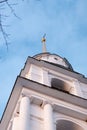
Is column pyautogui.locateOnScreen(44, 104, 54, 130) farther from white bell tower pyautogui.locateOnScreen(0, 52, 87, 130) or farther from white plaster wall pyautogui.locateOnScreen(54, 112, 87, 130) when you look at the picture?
white plaster wall pyautogui.locateOnScreen(54, 112, 87, 130)

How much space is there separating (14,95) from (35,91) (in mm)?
1110

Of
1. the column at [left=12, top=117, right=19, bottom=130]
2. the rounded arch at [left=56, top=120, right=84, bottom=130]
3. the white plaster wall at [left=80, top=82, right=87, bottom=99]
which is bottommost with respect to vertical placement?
the column at [left=12, top=117, right=19, bottom=130]

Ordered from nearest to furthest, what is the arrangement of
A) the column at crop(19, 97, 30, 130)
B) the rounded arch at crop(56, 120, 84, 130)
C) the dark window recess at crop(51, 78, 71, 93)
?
1. the column at crop(19, 97, 30, 130)
2. the rounded arch at crop(56, 120, 84, 130)
3. the dark window recess at crop(51, 78, 71, 93)

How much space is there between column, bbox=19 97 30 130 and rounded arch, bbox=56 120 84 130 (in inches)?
70.0

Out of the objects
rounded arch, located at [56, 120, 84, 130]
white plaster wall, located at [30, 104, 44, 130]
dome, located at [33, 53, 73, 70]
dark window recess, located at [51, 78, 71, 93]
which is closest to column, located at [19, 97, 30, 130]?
white plaster wall, located at [30, 104, 44, 130]

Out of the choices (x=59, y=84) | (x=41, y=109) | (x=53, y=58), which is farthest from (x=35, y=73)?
(x=53, y=58)

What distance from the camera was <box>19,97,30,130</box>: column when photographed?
13430 millimetres

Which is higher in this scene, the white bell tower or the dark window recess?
the dark window recess

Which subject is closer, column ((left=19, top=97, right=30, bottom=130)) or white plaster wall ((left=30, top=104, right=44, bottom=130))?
column ((left=19, top=97, right=30, bottom=130))

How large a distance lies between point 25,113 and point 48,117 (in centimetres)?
104

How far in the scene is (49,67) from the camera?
71.7ft

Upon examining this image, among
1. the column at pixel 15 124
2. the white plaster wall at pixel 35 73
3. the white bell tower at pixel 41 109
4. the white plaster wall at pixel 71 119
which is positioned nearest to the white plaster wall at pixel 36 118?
the white bell tower at pixel 41 109

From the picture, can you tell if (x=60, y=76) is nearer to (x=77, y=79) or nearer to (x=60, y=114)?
(x=77, y=79)

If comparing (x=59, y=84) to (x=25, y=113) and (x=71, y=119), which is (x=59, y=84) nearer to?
(x=71, y=119)
